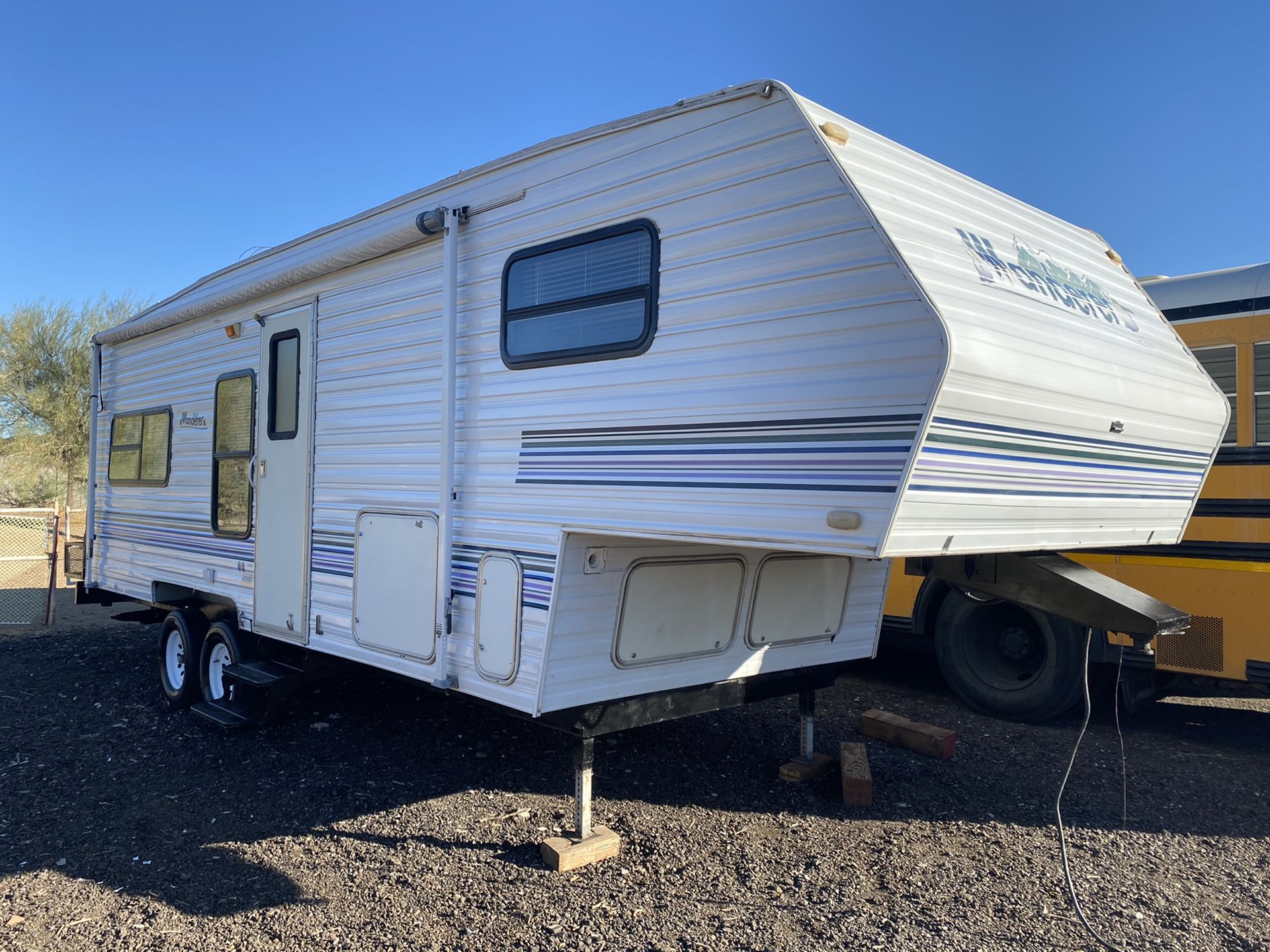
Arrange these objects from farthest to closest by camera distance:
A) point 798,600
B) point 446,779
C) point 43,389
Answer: point 43,389 < point 446,779 < point 798,600

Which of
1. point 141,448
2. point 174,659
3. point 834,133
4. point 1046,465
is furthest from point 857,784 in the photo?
point 141,448

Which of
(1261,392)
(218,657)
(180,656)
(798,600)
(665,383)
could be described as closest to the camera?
(665,383)

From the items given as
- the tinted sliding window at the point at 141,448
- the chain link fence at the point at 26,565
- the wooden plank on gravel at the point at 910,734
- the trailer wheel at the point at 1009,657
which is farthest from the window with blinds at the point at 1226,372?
the chain link fence at the point at 26,565

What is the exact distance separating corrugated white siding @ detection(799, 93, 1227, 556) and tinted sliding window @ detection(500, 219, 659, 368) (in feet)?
2.89

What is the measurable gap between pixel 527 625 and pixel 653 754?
80.6 inches

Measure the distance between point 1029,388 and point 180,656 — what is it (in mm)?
6051

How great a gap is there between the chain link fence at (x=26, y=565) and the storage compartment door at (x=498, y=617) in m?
8.63

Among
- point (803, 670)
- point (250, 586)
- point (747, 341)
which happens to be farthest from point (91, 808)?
point (747, 341)

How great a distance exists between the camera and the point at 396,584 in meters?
4.48

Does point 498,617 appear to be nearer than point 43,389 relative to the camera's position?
Yes

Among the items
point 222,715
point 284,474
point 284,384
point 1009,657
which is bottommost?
point 222,715

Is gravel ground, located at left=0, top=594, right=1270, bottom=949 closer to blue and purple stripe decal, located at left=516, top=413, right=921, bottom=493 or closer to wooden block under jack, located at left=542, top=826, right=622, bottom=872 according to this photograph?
wooden block under jack, located at left=542, top=826, right=622, bottom=872

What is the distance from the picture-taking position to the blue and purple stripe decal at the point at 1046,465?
9.57ft

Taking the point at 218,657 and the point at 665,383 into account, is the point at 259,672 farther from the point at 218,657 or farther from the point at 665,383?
the point at 665,383
